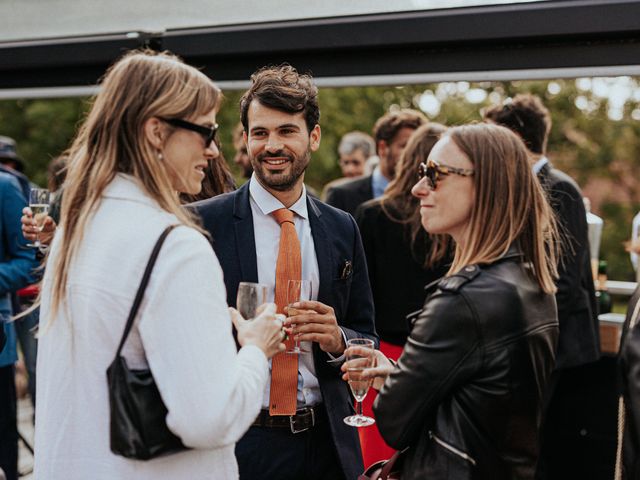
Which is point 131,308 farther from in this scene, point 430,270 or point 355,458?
point 430,270

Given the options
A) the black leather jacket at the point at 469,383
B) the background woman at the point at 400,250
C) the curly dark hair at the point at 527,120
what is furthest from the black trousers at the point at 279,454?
the curly dark hair at the point at 527,120

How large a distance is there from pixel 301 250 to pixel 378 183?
3.21 meters

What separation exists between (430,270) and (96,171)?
2789 mm

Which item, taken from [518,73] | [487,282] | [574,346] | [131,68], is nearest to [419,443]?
[487,282]

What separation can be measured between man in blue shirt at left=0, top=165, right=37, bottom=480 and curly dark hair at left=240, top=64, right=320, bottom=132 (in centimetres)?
196

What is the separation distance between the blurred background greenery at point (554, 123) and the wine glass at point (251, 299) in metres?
18.8

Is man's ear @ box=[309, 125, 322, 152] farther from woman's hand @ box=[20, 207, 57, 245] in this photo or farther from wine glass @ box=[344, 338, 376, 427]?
woman's hand @ box=[20, 207, 57, 245]

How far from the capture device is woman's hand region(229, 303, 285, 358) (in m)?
2.04

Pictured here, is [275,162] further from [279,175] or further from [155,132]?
[155,132]

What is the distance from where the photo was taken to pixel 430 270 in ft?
14.5

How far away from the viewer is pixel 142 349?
6.08ft

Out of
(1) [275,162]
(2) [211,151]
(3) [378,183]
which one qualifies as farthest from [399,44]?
(3) [378,183]

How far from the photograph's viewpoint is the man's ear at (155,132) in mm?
1932

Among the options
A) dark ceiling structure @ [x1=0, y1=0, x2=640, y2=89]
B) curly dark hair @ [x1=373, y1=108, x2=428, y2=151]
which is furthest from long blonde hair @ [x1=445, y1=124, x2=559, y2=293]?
curly dark hair @ [x1=373, y1=108, x2=428, y2=151]
